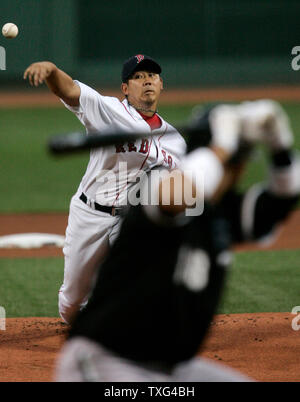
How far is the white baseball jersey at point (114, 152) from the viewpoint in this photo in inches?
209

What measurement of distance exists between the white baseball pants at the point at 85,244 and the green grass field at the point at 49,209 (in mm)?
1235

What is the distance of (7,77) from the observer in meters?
30.5

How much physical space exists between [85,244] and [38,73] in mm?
1403

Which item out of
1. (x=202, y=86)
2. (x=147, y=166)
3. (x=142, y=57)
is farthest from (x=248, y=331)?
(x=202, y=86)

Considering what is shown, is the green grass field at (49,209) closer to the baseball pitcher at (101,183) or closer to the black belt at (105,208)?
the baseball pitcher at (101,183)

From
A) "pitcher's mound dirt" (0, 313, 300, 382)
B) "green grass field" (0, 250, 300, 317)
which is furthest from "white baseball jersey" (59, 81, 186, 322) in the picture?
"green grass field" (0, 250, 300, 317)

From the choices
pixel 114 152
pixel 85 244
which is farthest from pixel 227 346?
pixel 114 152

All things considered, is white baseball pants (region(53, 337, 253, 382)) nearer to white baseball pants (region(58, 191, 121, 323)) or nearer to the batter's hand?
the batter's hand

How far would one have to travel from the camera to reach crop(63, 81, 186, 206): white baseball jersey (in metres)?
5.32

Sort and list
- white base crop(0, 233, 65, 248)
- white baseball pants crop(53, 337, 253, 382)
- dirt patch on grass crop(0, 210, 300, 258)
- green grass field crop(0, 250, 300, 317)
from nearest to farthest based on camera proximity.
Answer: white baseball pants crop(53, 337, 253, 382) < green grass field crop(0, 250, 300, 317) < dirt patch on grass crop(0, 210, 300, 258) < white base crop(0, 233, 65, 248)

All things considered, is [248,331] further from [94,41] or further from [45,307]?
[94,41]

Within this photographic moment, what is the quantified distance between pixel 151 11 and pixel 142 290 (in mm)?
30065

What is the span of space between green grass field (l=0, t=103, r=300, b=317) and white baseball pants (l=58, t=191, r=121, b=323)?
124 cm

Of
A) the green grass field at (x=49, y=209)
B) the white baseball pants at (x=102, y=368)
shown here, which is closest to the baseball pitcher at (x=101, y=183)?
the green grass field at (x=49, y=209)
